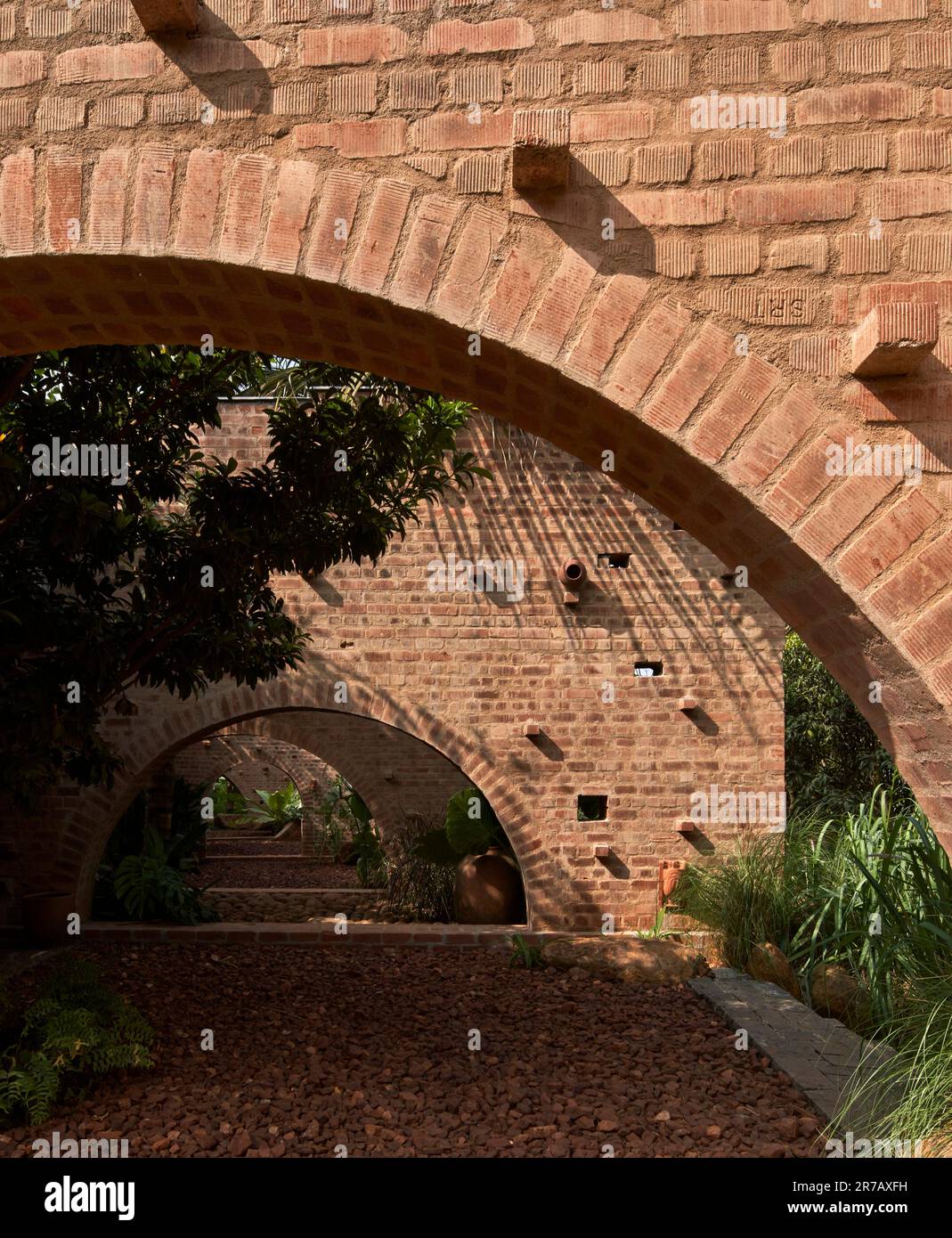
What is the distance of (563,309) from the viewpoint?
8.18 ft

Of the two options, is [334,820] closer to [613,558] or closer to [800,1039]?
[613,558]

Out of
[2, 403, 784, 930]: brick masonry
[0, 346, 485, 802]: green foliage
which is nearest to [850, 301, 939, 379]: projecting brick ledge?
[0, 346, 485, 802]: green foliage

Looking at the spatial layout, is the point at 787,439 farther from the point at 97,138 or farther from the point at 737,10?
the point at 97,138

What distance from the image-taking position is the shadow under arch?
2393 mm

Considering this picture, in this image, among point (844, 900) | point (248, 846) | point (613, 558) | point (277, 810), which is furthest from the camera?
point (277, 810)

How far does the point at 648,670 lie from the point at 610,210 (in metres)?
6.22

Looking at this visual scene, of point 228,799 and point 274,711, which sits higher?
point 274,711

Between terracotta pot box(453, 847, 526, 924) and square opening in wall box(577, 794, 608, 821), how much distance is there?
3.00 feet

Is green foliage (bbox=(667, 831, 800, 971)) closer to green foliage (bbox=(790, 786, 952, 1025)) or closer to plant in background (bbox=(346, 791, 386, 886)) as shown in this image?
green foliage (bbox=(790, 786, 952, 1025))

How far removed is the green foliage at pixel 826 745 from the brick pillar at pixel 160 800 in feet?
24.6

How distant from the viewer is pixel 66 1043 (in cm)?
416

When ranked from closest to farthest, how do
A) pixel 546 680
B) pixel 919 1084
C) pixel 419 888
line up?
1. pixel 919 1084
2. pixel 546 680
3. pixel 419 888

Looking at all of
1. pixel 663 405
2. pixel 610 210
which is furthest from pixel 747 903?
pixel 610 210

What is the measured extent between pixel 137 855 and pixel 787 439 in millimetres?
8066
